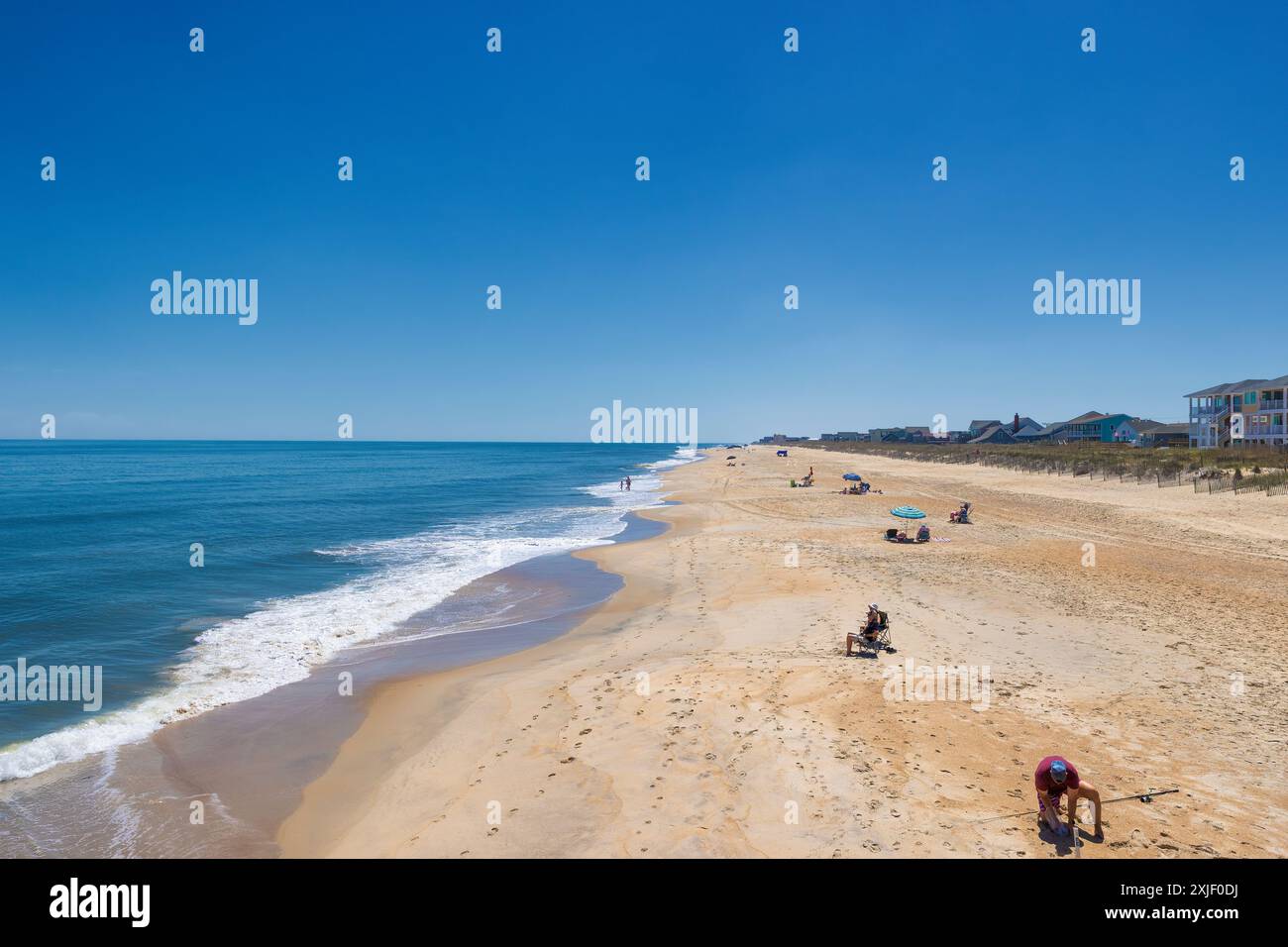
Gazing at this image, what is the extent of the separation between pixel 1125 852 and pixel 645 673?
26.1 feet

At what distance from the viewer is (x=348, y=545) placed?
30.5 m

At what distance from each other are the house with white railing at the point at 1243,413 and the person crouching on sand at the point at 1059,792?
2860 inches

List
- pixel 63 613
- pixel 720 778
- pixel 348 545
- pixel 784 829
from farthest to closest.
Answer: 1. pixel 348 545
2. pixel 63 613
3. pixel 720 778
4. pixel 784 829

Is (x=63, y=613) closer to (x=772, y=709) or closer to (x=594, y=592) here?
(x=594, y=592)

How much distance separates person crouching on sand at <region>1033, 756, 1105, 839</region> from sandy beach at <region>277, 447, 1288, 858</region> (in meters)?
0.20

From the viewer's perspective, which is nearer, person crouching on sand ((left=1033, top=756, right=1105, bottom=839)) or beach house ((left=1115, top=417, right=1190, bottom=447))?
person crouching on sand ((left=1033, top=756, right=1105, bottom=839))

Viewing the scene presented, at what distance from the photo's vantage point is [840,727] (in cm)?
936

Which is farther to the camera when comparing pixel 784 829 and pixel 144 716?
pixel 144 716

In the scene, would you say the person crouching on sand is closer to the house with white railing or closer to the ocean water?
the ocean water

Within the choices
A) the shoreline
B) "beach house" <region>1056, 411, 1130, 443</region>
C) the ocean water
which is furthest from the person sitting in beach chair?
"beach house" <region>1056, 411, 1130, 443</region>

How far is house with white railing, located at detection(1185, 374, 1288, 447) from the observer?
5931 cm

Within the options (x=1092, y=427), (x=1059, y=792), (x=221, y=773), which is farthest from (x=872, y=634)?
(x=1092, y=427)
